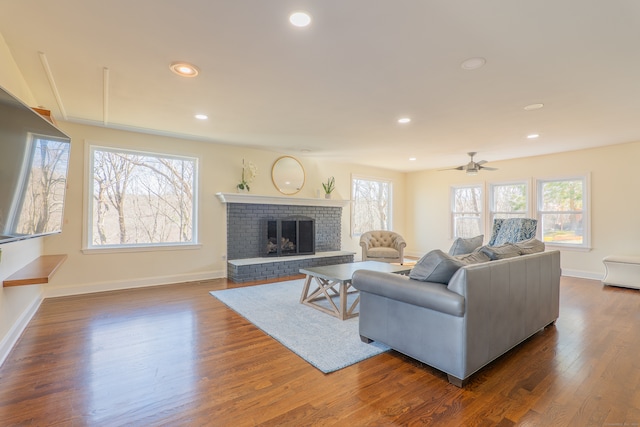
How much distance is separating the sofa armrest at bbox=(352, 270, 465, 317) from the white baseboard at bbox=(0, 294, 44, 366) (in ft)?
9.32

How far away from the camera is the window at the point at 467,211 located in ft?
24.0

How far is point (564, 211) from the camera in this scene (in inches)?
236

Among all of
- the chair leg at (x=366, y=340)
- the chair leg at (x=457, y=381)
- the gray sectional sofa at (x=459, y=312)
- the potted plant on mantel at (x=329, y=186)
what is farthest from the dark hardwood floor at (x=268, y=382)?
the potted plant on mantel at (x=329, y=186)

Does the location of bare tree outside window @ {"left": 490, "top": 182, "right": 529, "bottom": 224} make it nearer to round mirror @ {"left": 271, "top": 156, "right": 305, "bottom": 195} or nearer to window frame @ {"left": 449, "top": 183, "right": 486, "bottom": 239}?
window frame @ {"left": 449, "top": 183, "right": 486, "bottom": 239}

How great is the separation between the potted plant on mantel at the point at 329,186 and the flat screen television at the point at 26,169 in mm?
4701

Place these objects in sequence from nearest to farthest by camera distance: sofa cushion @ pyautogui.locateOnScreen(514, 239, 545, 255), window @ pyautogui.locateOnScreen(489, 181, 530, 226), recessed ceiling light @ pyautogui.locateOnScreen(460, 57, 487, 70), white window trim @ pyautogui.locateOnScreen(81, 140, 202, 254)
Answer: recessed ceiling light @ pyautogui.locateOnScreen(460, 57, 487, 70), sofa cushion @ pyautogui.locateOnScreen(514, 239, 545, 255), white window trim @ pyautogui.locateOnScreen(81, 140, 202, 254), window @ pyautogui.locateOnScreen(489, 181, 530, 226)

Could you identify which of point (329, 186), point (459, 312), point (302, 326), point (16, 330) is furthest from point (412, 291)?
point (329, 186)

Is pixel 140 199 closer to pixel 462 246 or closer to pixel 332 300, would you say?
pixel 332 300

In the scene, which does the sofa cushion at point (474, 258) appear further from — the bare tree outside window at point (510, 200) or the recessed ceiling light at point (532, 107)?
the bare tree outside window at point (510, 200)

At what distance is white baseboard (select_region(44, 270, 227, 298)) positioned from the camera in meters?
4.23

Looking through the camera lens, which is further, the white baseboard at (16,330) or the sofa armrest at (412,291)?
the white baseboard at (16,330)

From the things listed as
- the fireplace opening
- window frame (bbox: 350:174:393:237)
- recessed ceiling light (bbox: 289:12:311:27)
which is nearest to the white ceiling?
recessed ceiling light (bbox: 289:12:311:27)

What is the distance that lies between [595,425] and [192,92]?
4.00 meters

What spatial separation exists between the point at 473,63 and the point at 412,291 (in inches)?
74.7
